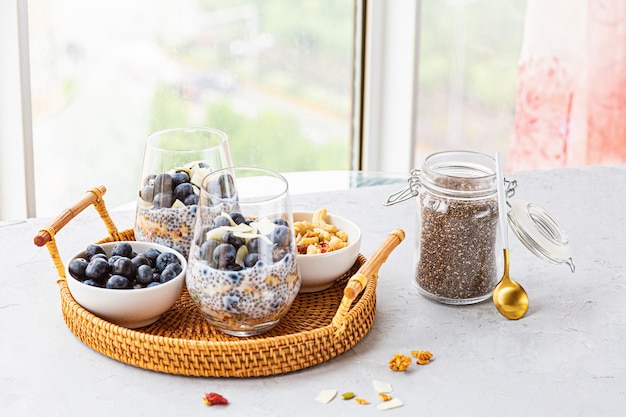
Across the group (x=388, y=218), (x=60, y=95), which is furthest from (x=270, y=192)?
(x=60, y=95)

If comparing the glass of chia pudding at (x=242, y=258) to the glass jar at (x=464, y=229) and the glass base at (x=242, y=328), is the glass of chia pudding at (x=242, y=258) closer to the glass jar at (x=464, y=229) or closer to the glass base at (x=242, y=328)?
the glass base at (x=242, y=328)

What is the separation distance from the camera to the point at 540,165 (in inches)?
119

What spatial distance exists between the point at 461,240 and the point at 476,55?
200cm

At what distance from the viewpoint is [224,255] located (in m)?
1.05

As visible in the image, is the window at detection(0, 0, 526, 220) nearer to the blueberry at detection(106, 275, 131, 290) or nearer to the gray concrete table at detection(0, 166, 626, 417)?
the gray concrete table at detection(0, 166, 626, 417)

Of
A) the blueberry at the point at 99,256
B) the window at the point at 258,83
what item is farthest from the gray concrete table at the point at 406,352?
the window at the point at 258,83

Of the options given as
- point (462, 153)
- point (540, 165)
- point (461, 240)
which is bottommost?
point (540, 165)

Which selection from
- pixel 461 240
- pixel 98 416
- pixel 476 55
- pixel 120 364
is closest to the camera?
pixel 98 416

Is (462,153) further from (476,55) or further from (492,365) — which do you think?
(476,55)

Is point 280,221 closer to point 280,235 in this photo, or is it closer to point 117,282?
point 280,235

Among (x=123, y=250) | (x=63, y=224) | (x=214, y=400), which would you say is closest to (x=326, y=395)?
(x=214, y=400)

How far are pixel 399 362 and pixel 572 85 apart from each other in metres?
2.09

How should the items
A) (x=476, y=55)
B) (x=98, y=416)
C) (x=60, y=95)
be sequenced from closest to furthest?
(x=98, y=416) < (x=60, y=95) < (x=476, y=55)

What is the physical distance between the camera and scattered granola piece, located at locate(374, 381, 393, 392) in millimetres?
1042
